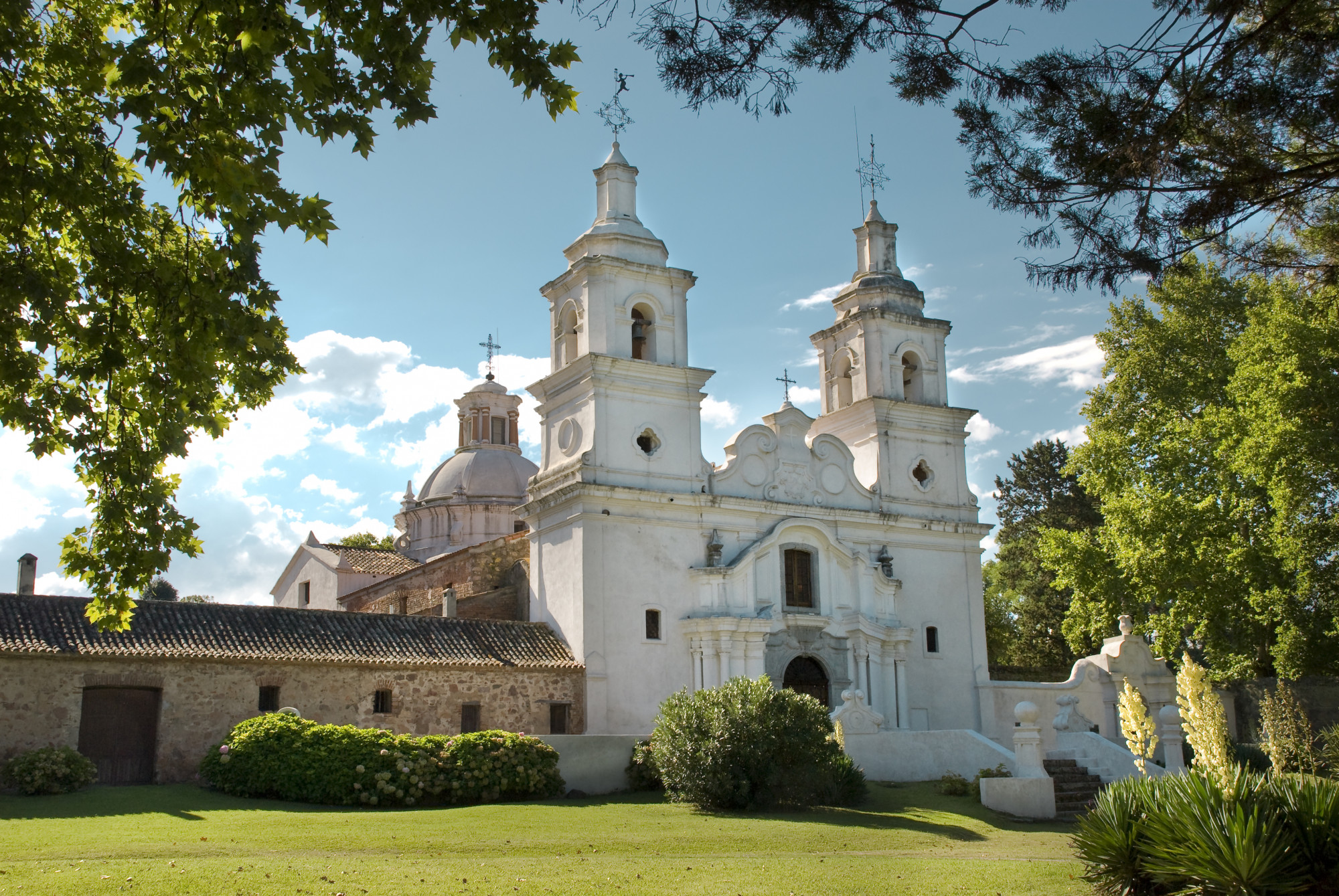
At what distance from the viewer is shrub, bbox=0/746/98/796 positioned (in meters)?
18.8

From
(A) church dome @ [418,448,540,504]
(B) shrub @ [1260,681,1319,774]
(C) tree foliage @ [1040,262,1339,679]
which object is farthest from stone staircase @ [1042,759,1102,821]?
(A) church dome @ [418,448,540,504]

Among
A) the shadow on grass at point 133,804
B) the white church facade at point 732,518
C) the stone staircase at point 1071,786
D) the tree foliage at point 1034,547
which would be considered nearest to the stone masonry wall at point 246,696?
the shadow on grass at point 133,804

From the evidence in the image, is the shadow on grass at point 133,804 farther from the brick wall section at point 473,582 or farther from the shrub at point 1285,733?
the shrub at point 1285,733

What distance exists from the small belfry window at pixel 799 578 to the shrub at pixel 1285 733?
34.4 feet

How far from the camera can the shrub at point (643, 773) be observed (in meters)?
22.2

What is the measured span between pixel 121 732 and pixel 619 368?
43.2 feet

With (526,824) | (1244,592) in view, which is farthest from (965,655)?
(526,824)

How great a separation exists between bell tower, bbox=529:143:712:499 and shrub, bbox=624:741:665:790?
7.31 metres

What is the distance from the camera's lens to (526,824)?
1644 cm

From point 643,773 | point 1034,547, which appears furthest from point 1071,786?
point 1034,547

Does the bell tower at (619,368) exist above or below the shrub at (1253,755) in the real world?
above

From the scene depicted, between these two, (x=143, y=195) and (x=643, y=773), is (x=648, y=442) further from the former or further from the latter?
(x=143, y=195)

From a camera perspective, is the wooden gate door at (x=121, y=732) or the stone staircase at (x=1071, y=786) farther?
the wooden gate door at (x=121, y=732)

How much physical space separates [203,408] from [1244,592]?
2526 centimetres
